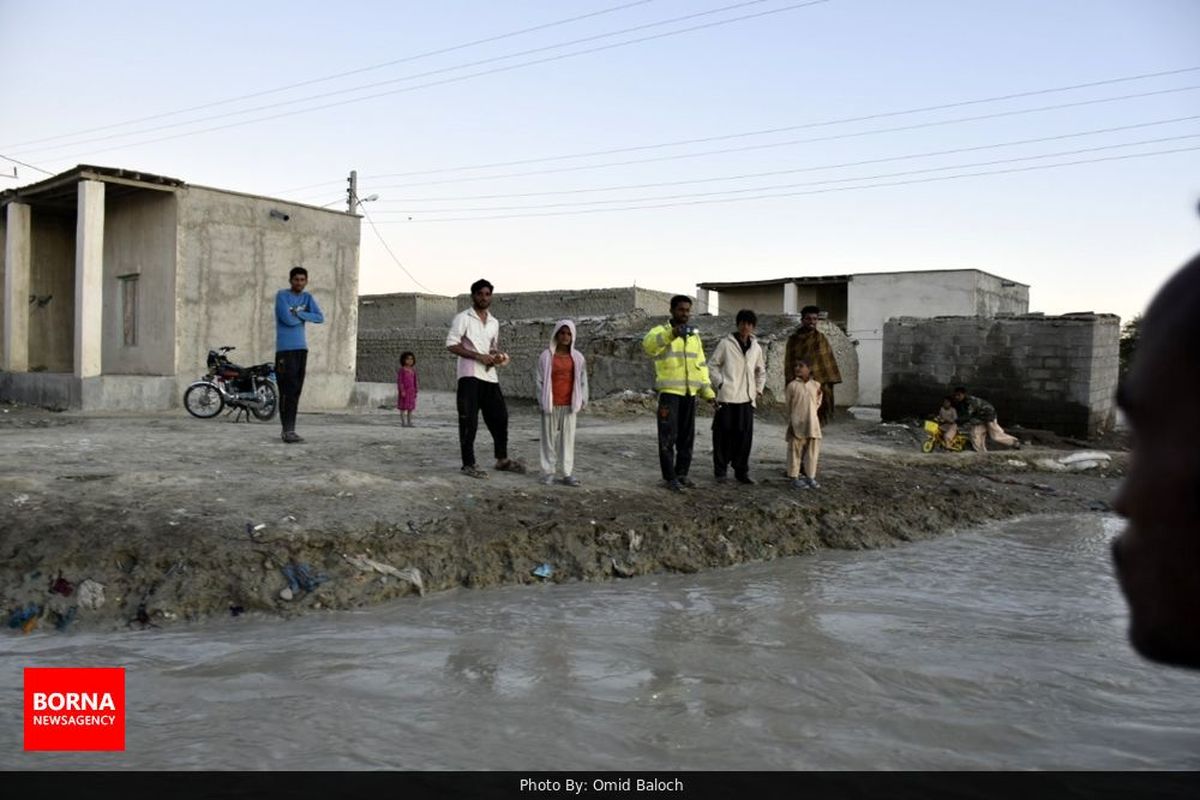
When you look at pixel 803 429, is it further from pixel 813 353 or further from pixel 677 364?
pixel 677 364

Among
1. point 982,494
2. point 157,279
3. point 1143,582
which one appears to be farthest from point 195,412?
point 1143,582

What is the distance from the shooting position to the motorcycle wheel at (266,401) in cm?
1172

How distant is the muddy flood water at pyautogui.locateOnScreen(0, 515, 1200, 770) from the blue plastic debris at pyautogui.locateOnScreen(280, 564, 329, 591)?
27cm

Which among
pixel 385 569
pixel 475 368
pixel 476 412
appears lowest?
pixel 385 569

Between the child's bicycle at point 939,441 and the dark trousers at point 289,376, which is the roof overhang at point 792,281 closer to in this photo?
the child's bicycle at point 939,441

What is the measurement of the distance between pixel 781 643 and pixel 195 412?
9.56 meters

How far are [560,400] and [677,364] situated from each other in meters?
1.01

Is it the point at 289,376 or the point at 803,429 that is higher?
the point at 289,376

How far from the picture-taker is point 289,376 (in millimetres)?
7555

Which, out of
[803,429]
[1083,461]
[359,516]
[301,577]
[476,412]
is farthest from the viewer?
[1083,461]

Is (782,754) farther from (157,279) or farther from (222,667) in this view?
Answer: (157,279)

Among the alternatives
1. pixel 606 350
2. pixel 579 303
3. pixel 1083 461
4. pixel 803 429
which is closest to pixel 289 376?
pixel 803 429

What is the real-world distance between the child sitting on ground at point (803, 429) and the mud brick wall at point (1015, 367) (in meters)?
7.39

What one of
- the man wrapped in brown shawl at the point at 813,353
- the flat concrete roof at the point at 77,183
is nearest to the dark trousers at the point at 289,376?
the man wrapped in brown shawl at the point at 813,353
